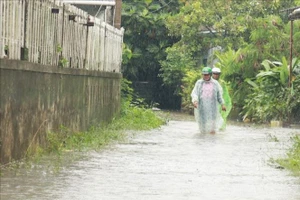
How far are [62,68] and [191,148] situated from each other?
8.30 feet

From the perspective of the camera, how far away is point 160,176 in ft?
32.3

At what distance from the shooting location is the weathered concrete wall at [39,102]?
32.0 feet

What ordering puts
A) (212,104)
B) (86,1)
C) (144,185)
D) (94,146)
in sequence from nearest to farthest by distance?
(144,185) → (94,146) → (212,104) → (86,1)

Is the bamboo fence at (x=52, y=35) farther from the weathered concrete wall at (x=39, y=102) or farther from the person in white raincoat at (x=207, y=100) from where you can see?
the person in white raincoat at (x=207, y=100)

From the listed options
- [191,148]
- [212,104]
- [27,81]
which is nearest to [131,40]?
[212,104]

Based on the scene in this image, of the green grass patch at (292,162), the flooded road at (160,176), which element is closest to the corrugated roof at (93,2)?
the flooded road at (160,176)

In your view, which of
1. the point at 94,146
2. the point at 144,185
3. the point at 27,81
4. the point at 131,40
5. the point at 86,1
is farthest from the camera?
the point at 131,40

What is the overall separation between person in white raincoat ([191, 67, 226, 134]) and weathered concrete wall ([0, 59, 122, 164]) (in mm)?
3136

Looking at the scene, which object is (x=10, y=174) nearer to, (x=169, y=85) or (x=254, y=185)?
(x=254, y=185)

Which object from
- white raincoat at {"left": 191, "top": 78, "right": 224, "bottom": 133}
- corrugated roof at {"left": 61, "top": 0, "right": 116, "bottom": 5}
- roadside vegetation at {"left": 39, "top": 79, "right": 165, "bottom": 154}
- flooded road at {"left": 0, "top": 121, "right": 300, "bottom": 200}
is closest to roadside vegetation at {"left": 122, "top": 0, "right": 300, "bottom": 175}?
corrugated roof at {"left": 61, "top": 0, "right": 116, "bottom": 5}

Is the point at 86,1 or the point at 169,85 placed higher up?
the point at 86,1

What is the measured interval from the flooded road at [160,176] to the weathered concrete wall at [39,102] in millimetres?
582

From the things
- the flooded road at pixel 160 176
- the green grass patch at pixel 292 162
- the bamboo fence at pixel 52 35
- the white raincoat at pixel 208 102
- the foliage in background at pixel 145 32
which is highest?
the foliage in background at pixel 145 32

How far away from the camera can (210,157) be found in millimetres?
12406
